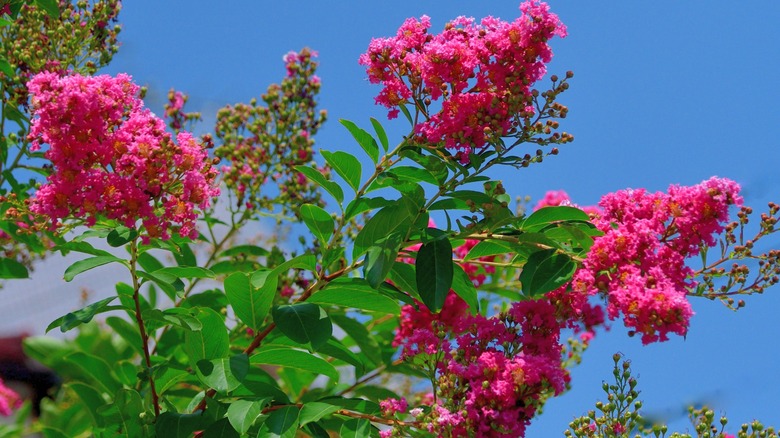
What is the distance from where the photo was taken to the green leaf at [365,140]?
1985 mm

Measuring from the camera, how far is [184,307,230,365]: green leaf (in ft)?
6.17

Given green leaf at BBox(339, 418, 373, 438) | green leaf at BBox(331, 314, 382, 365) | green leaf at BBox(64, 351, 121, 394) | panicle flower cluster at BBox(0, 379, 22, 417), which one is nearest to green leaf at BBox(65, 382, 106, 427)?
green leaf at BBox(64, 351, 121, 394)

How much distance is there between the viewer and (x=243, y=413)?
5.41 feet

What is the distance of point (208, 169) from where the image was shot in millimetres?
1917

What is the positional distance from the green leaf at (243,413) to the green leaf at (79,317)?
0.36 metres

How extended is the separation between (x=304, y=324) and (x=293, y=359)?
0.22m

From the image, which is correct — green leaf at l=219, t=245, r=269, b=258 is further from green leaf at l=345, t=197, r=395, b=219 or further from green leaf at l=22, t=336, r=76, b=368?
green leaf at l=345, t=197, r=395, b=219

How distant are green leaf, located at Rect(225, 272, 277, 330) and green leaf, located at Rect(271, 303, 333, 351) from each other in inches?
4.5

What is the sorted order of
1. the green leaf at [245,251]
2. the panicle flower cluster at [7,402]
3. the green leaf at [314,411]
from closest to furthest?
the green leaf at [314,411], the green leaf at [245,251], the panicle flower cluster at [7,402]

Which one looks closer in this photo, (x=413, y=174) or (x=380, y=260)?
(x=380, y=260)

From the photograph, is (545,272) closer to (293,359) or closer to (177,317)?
(293,359)

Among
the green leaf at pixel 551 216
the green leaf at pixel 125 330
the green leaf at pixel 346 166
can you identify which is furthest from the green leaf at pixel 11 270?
the green leaf at pixel 551 216

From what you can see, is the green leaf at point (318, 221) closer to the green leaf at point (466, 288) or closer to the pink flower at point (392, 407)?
the green leaf at point (466, 288)

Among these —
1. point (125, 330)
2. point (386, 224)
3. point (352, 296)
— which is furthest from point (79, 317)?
point (125, 330)
